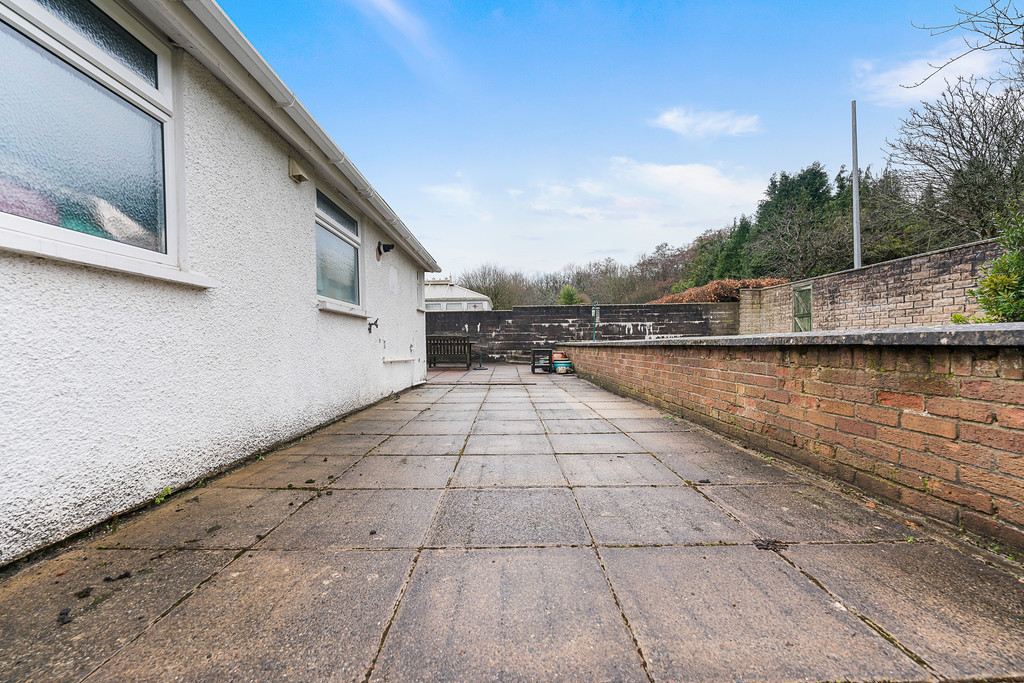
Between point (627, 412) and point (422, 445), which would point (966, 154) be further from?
point (422, 445)

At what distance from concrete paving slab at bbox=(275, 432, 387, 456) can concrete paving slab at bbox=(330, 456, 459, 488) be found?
29cm

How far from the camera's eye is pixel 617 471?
8.27ft

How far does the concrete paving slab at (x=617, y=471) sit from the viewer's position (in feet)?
7.62

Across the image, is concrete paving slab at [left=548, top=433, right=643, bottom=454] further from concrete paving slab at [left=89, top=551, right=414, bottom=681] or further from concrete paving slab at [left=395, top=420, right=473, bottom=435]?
concrete paving slab at [left=89, top=551, right=414, bottom=681]

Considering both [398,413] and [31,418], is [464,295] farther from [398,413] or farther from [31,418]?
[31,418]

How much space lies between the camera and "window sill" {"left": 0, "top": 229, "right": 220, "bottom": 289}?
1401 mm

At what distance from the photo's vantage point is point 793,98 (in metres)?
8.65

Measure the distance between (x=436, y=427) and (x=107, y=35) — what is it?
11.3ft

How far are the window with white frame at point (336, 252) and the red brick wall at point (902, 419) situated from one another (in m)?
4.23

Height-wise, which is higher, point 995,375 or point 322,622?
point 995,375

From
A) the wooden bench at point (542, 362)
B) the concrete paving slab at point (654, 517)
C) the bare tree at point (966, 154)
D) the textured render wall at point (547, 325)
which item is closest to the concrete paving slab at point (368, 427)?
the concrete paving slab at point (654, 517)

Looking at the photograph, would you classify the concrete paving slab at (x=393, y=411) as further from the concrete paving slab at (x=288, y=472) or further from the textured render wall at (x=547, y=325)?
the textured render wall at (x=547, y=325)

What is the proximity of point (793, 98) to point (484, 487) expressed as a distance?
11.6 metres

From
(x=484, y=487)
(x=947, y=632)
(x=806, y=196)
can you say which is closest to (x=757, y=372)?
(x=947, y=632)
